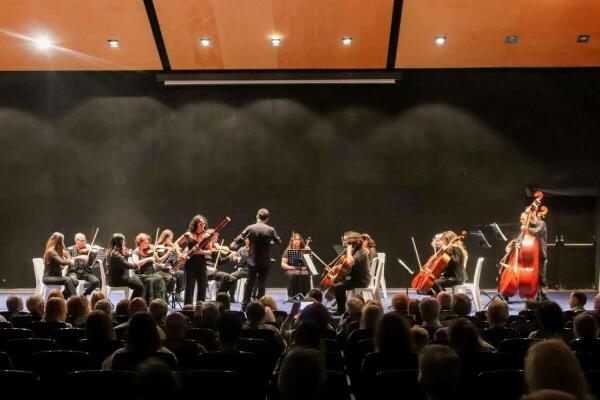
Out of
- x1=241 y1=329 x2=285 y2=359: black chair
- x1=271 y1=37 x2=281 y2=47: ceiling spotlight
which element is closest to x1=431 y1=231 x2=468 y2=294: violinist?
x1=271 y1=37 x2=281 y2=47: ceiling spotlight

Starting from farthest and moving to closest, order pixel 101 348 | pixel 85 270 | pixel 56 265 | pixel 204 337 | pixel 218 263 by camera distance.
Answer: pixel 218 263 < pixel 85 270 < pixel 56 265 < pixel 204 337 < pixel 101 348

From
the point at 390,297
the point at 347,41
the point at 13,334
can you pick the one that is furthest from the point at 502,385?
the point at 347,41

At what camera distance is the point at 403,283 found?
1382cm

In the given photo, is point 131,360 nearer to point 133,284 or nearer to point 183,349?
point 183,349

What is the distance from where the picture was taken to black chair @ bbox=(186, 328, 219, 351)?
17.4 ft

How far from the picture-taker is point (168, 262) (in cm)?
1089

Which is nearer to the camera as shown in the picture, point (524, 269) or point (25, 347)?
point (25, 347)

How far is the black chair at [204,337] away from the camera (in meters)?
5.29

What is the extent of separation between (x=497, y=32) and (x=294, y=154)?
428 centimetres

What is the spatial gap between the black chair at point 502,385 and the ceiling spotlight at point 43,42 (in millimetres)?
11717

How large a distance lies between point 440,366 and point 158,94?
12.0 m

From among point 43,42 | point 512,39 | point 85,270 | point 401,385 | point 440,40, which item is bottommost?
point 401,385

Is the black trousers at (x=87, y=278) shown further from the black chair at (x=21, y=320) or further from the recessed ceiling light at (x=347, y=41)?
the recessed ceiling light at (x=347, y=41)

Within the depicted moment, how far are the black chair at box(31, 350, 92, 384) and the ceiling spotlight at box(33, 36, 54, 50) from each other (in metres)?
10.3
